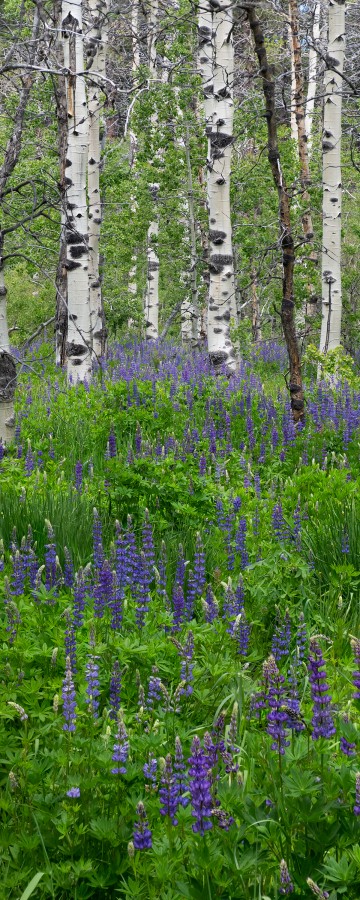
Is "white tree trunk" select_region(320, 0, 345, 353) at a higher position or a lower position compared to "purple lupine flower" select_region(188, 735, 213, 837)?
higher

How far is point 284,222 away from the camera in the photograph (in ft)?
22.7

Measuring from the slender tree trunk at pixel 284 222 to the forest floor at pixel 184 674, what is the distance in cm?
52

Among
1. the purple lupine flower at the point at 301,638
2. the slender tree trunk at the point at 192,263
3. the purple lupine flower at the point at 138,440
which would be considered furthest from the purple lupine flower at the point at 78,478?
the slender tree trunk at the point at 192,263

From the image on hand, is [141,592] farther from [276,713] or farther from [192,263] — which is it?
[192,263]

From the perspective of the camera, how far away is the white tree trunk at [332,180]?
11.6 metres

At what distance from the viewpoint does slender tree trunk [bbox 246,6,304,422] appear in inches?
268

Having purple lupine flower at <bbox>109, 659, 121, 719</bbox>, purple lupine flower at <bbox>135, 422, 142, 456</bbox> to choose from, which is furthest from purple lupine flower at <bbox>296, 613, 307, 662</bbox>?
purple lupine flower at <bbox>135, 422, 142, 456</bbox>

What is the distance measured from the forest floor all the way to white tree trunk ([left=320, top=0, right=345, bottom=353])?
509 cm

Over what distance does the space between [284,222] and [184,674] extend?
16.5 ft

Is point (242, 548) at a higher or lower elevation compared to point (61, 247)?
lower

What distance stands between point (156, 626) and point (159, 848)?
146 centimetres

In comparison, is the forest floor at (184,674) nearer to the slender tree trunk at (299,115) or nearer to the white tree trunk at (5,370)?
the white tree trunk at (5,370)

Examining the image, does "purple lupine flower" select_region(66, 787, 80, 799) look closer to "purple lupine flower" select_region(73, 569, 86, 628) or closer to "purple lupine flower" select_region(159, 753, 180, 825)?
"purple lupine flower" select_region(159, 753, 180, 825)

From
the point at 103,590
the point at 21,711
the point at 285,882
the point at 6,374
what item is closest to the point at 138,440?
the point at 6,374
